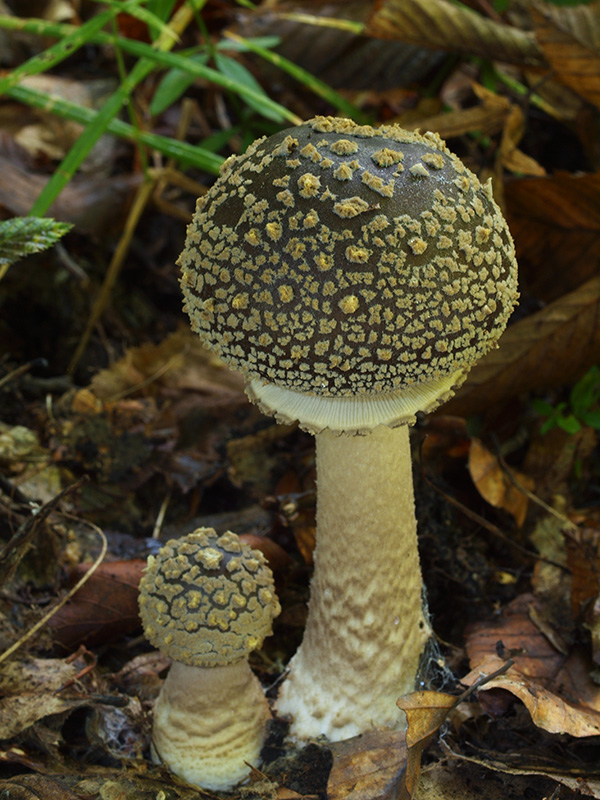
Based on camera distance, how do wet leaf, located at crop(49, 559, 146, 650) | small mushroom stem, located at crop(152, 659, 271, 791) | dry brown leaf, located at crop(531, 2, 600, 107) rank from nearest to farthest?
1. small mushroom stem, located at crop(152, 659, 271, 791)
2. wet leaf, located at crop(49, 559, 146, 650)
3. dry brown leaf, located at crop(531, 2, 600, 107)

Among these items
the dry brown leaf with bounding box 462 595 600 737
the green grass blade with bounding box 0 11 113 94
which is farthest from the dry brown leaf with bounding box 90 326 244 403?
the dry brown leaf with bounding box 462 595 600 737

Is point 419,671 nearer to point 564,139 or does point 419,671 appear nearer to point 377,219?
point 377,219

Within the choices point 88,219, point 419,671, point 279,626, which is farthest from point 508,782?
point 88,219

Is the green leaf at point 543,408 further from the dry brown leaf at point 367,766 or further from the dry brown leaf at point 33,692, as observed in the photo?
the dry brown leaf at point 33,692

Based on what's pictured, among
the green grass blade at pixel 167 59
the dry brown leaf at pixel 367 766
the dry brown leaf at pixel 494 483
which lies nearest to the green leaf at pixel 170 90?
the green grass blade at pixel 167 59

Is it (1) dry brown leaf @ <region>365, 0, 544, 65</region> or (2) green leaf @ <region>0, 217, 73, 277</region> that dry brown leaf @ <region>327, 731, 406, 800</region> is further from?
(1) dry brown leaf @ <region>365, 0, 544, 65</region>
